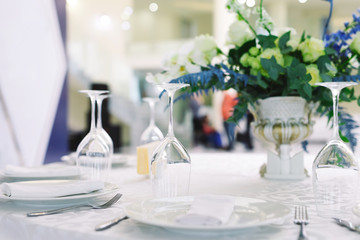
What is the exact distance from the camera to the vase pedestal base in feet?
4.39

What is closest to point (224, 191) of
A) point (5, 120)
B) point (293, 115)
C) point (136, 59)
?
point (293, 115)

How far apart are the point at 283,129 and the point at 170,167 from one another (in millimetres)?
521

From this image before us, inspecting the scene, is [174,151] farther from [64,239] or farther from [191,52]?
[191,52]

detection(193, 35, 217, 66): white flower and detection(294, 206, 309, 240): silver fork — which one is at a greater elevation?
detection(193, 35, 217, 66): white flower

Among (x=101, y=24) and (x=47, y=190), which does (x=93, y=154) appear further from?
(x=101, y=24)

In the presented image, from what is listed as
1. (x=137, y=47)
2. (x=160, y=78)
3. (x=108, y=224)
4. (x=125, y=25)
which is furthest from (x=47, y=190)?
(x=137, y=47)

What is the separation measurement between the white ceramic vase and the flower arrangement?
0.03 m

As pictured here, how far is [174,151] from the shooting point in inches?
36.3

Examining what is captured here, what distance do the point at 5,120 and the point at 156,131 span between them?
160 cm

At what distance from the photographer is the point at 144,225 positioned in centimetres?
73

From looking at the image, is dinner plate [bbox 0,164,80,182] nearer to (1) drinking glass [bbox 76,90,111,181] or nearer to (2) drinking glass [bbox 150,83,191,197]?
(1) drinking glass [bbox 76,90,111,181]

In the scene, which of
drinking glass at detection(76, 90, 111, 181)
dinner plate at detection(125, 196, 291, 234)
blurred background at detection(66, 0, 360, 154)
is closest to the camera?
dinner plate at detection(125, 196, 291, 234)

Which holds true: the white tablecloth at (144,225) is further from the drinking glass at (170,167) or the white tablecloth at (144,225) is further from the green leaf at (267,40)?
the green leaf at (267,40)

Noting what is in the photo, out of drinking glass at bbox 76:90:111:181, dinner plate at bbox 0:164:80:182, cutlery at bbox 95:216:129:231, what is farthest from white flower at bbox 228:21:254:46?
cutlery at bbox 95:216:129:231
